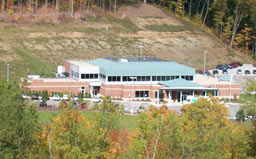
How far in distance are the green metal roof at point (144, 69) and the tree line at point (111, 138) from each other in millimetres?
34483

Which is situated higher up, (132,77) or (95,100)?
(132,77)

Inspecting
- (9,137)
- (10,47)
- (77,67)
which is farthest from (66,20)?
(9,137)

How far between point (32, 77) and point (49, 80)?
3.37 m

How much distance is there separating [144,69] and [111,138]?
1530 inches

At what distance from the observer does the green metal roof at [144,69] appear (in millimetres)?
77500

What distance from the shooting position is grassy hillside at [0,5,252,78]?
89688 mm

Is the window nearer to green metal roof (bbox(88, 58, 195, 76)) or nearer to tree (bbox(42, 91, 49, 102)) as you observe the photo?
green metal roof (bbox(88, 58, 195, 76))

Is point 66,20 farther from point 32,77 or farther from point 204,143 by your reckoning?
point 204,143

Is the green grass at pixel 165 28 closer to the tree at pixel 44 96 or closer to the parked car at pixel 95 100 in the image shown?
the parked car at pixel 95 100

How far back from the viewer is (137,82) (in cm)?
7812

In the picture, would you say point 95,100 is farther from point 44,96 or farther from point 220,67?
point 220,67

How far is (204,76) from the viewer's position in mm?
84562

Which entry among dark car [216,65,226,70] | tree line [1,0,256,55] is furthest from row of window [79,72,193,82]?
tree line [1,0,256,55]

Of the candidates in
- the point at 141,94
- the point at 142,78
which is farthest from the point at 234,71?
the point at 141,94
